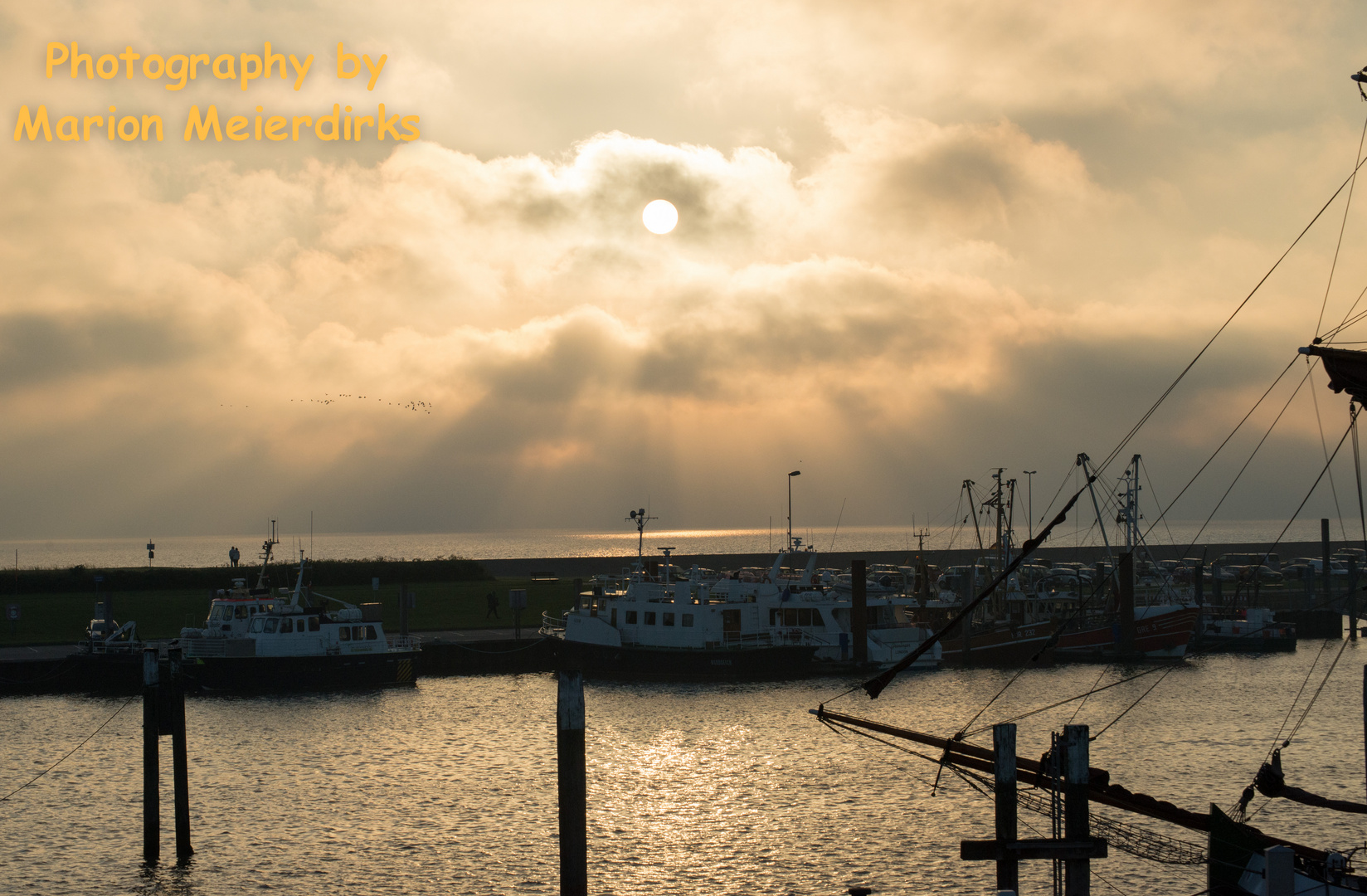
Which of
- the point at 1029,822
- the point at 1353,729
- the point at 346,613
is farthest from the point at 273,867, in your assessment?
the point at 1353,729

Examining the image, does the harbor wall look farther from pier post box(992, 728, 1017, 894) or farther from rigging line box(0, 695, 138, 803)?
pier post box(992, 728, 1017, 894)

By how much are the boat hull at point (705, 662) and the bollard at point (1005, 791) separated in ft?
109

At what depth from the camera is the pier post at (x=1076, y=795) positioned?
1507cm

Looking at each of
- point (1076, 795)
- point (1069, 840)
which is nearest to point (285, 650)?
point (1069, 840)

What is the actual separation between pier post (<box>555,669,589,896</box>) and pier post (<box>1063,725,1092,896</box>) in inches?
265

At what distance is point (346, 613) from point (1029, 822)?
31490 mm

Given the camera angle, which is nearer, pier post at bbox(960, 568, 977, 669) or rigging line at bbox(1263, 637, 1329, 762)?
rigging line at bbox(1263, 637, 1329, 762)

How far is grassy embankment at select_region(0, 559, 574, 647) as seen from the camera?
202 feet

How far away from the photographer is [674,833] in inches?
1037

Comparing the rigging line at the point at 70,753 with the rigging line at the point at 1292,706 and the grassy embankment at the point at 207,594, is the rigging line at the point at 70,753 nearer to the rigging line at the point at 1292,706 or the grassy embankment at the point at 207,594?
the grassy embankment at the point at 207,594

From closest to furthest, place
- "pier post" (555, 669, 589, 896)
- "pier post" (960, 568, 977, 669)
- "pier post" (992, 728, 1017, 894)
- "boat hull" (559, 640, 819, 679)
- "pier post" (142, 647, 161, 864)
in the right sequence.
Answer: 1. "pier post" (555, 669, 589, 896)
2. "pier post" (992, 728, 1017, 894)
3. "pier post" (142, 647, 161, 864)
4. "boat hull" (559, 640, 819, 679)
5. "pier post" (960, 568, 977, 669)

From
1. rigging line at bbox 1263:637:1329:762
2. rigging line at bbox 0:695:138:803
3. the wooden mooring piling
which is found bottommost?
rigging line at bbox 1263:637:1329:762

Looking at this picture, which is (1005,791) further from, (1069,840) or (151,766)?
(151,766)

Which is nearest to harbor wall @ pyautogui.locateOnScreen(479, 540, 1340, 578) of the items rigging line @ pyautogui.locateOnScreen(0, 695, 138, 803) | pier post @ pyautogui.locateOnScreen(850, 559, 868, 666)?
pier post @ pyautogui.locateOnScreen(850, 559, 868, 666)
